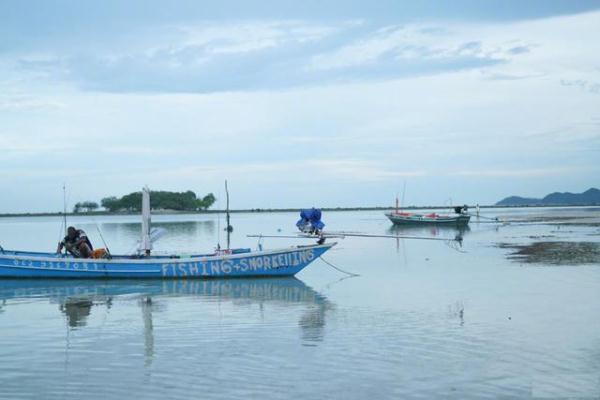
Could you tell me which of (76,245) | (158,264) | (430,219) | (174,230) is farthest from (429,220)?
(76,245)

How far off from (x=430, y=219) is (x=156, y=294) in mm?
43646

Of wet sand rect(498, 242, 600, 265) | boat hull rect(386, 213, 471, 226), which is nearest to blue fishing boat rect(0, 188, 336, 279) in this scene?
wet sand rect(498, 242, 600, 265)

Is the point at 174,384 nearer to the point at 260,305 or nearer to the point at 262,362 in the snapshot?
the point at 262,362

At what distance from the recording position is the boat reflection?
15663mm

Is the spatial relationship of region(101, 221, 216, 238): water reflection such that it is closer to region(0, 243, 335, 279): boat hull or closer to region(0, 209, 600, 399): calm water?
region(0, 243, 335, 279): boat hull

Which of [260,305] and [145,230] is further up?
[145,230]

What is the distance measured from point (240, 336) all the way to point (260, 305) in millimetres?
4276

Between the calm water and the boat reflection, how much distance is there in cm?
6

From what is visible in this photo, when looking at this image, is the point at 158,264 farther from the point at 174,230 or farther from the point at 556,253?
the point at 174,230

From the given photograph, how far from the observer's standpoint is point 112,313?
1600 centimetres

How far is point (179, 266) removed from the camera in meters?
21.9

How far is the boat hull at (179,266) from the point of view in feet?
71.9

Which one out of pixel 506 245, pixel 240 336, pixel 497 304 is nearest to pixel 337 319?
pixel 240 336

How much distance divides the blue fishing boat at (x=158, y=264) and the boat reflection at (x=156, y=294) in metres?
0.25
